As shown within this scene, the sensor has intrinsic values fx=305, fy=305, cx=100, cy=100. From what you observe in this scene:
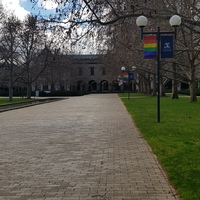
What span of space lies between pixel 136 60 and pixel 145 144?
26.5 meters

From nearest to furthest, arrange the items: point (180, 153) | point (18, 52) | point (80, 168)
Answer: point (80, 168), point (180, 153), point (18, 52)

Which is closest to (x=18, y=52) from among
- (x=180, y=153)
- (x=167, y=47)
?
(x=167, y=47)

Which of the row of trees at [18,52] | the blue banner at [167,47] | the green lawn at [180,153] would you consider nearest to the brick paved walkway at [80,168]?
the green lawn at [180,153]

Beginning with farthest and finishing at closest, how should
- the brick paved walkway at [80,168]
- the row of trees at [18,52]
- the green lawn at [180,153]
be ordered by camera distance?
the row of trees at [18,52] → the green lawn at [180,153] → the brick paved walkway at [80,168]

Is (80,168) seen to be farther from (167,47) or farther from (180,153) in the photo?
(167,47)

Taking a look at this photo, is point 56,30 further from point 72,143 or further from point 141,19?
point 72,143

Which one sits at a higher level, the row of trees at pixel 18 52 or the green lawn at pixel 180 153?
the row of trees at pixel 18 52

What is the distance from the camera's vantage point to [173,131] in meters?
10.9

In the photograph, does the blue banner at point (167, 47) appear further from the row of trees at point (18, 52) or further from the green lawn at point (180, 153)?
the row of trees at point (18, 52)

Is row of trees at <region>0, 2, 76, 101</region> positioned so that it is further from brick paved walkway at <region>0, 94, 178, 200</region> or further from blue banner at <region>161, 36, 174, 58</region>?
brick paved walkway at <region>0, 94, 178, 200</region>

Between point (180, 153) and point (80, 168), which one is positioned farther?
point (180, 153)

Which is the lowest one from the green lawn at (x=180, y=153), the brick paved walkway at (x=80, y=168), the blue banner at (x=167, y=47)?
the brick paved walkway at (x=80, y=168)

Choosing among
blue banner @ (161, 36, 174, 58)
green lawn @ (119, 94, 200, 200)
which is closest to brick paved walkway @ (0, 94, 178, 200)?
green lawn @ (119, 94, 200, 200)

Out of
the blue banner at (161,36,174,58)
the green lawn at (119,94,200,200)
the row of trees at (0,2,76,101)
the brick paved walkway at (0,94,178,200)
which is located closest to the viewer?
the brick paved walkway at (0,94,178,200)
